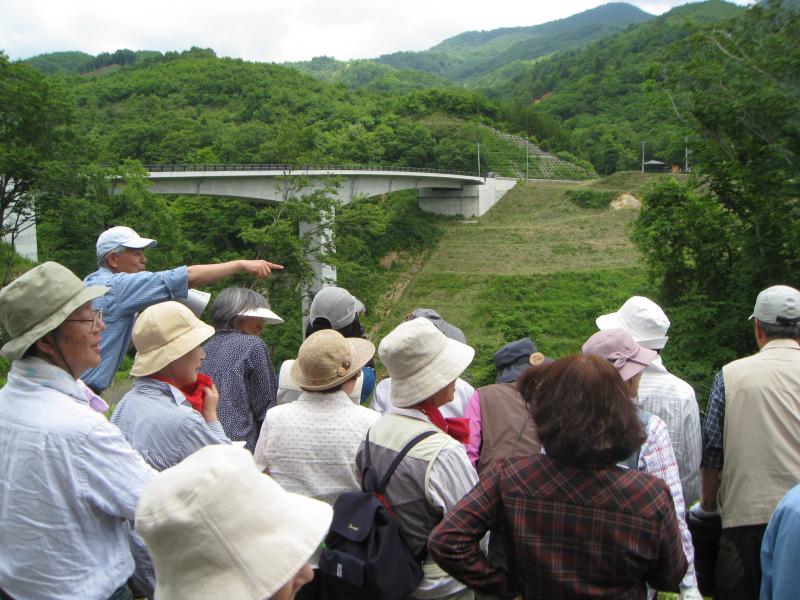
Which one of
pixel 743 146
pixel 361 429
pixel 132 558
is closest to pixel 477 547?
pixel 361 429

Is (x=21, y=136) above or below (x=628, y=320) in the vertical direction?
above

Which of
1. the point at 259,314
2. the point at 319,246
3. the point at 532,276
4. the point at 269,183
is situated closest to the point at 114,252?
the point at 259,314

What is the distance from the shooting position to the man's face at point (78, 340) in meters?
2.32

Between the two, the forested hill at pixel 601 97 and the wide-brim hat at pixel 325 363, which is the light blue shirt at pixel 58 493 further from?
the forested hill at pixel 601 97

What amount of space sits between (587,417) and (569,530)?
1.13 ft

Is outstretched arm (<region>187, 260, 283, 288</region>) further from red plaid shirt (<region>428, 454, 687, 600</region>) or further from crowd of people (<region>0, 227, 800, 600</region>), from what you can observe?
red plaid shirt (<region>428, 454, 687, 600</region>)

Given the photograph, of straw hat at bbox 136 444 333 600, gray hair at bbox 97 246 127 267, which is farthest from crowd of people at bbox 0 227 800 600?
gray hair at bbox 97 246 127 267

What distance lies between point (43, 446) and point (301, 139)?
4182cm

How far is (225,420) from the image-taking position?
3602 millimetres

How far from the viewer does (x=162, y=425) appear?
109 inches

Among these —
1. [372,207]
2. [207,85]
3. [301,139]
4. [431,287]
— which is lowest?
[431,287]

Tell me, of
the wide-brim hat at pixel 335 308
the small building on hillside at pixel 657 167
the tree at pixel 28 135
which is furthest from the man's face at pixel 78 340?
the small building on hillside at pixel 657 167

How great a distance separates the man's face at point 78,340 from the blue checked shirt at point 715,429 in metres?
2.77

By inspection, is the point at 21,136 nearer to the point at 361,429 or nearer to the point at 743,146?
the point at 743,146
